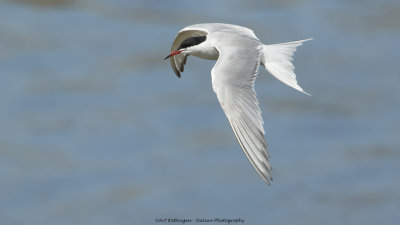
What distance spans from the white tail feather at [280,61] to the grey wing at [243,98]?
0.67 ft

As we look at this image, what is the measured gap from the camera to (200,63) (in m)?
19.6

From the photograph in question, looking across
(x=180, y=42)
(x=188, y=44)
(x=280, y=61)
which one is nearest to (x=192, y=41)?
(x=188, y=44)

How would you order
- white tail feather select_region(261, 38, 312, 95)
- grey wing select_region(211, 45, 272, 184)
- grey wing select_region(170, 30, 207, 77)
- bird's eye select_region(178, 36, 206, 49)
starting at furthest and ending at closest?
grey wing select_region(170, 30, 207, 77)
bird's eye select_region(178, 36, 206, 49)
white tail feather select_region(261, 38, 312, 95)
grey wing select_region(211, 45, 272, 184)

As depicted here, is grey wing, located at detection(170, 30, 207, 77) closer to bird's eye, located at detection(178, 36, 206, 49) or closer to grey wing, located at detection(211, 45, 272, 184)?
bird's eye, located at detection(178, 36, 206, 49)

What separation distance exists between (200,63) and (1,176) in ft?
14.6

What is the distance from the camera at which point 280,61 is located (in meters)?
6.35

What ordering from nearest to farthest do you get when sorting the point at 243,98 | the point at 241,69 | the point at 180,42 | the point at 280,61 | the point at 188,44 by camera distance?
the point at 243,98 → the point at 241,69 → the point at 280,61 → the point at 188,44 → the point at 180,42

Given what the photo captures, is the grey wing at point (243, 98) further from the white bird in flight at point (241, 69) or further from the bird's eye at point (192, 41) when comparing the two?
the bird's eye at point (192, 41)

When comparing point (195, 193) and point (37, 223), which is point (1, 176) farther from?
point (195, 193)

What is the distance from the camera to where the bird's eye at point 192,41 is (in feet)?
20.9

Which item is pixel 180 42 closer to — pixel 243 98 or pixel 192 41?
pixel 192 41

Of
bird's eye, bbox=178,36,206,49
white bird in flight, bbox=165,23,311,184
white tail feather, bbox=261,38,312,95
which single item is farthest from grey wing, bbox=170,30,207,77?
white tail feather, bbox=261,38,312,95

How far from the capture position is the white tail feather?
6.24m

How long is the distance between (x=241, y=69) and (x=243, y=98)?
0.25 metres
